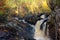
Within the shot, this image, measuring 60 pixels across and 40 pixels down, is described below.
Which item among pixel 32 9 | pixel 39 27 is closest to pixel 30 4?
pixel 32 9

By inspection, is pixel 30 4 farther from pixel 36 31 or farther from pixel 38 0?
pixel 36 31

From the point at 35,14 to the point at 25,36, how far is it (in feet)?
1.21

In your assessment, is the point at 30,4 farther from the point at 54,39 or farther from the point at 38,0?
the point at 54,39

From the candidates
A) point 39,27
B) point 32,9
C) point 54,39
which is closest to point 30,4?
point 32,9

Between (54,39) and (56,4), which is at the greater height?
(56,4)

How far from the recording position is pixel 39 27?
377cm

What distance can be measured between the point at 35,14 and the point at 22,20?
0.22 meters

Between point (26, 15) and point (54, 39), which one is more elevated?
point (26, 15)

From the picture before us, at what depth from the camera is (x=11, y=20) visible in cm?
362

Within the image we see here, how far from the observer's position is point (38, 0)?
3.73 m

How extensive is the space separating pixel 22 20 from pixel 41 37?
1.26ft

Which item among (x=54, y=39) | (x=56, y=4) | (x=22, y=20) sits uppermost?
(x=56, y=4)

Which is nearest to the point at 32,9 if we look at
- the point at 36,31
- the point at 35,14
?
the point at 35,14

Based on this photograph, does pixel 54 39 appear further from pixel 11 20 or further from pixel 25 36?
pixel 11 20
